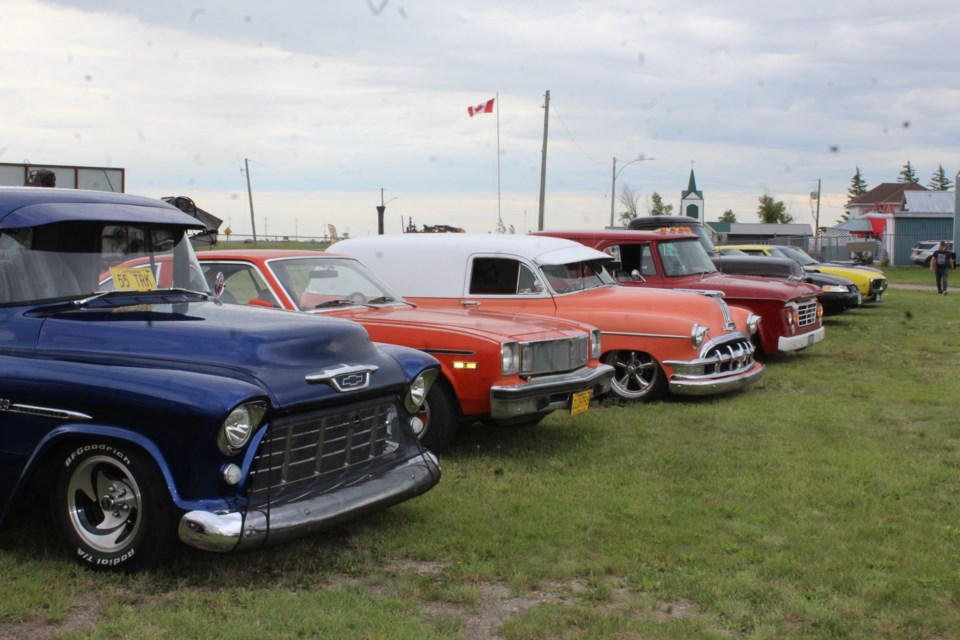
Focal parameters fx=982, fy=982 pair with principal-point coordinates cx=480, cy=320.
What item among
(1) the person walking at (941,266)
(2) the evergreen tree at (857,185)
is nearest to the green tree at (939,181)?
(2) the evergreen tree at (857,185)

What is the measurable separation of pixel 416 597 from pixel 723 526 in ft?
6.72

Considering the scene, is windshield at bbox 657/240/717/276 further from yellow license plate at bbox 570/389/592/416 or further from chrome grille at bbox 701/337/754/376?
yellow license plate at bbox 570/389/592/416

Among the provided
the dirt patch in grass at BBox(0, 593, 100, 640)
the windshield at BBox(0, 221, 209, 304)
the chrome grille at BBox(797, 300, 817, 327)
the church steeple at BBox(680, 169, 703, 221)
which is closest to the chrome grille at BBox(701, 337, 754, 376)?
the chrome grille at BBox(797, 300, 817, 327)

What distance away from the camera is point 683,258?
43.5 ft

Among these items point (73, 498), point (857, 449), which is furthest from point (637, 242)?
point (73, 498)

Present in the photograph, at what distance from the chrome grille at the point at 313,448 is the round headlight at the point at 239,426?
0.10 meters

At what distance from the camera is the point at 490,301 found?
9.67 meters

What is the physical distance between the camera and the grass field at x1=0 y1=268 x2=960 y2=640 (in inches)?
169

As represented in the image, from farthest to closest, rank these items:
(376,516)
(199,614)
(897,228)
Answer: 1. (897,228)
2. (376,516)
3. (199,614)

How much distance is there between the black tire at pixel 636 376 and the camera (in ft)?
32.5

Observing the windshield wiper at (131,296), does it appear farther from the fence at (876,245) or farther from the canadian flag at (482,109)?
the fence at (876,245)

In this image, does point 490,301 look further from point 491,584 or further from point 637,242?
point 491,584

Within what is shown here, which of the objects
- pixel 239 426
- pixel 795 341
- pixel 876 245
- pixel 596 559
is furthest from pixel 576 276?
pixel 876 245

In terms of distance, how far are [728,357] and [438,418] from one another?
411cm
